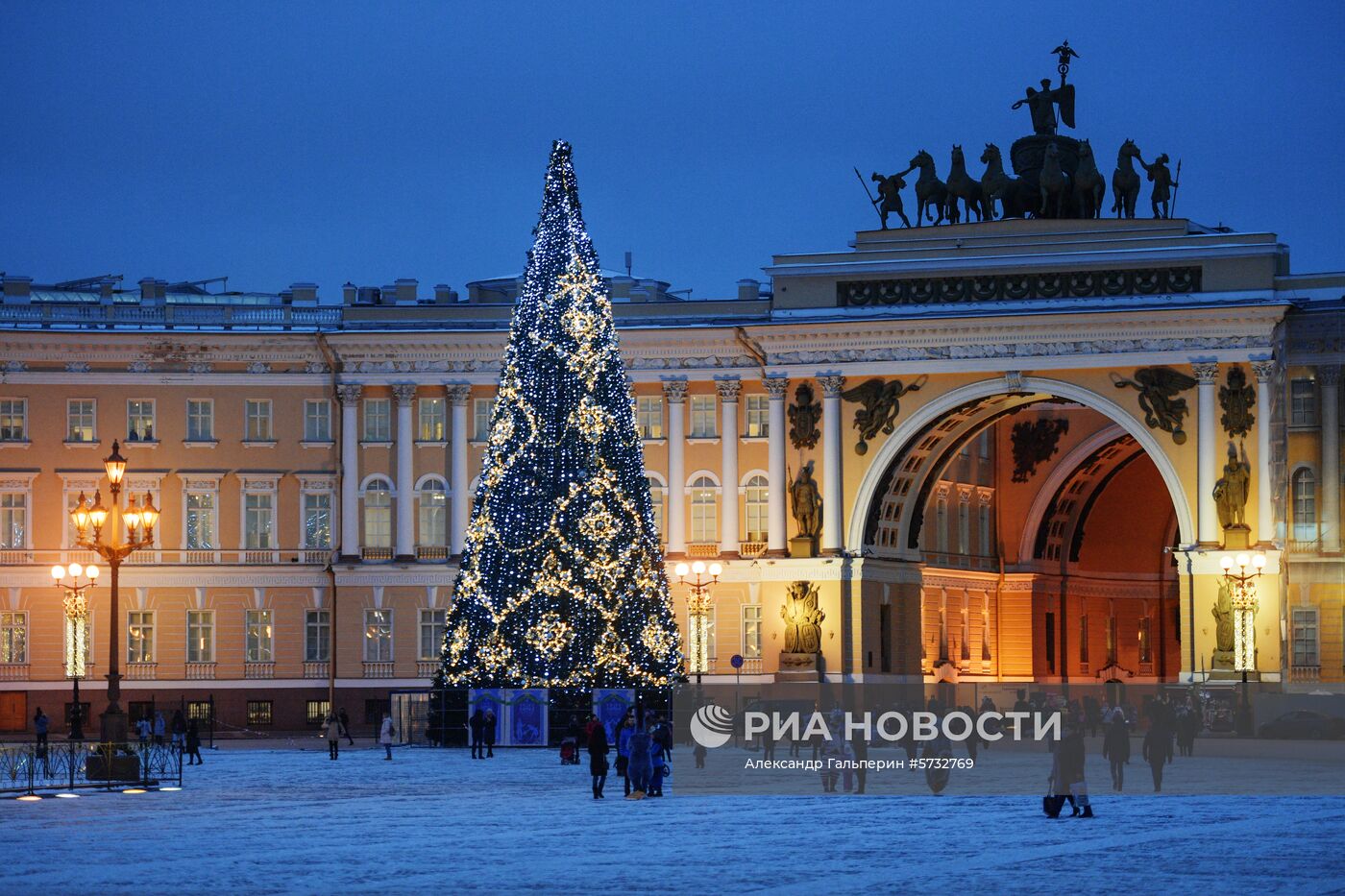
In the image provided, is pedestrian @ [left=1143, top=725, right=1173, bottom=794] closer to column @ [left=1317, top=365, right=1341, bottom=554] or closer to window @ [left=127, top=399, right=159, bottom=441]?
column @ [left=1317, top=365, right=1341, bottom=554]

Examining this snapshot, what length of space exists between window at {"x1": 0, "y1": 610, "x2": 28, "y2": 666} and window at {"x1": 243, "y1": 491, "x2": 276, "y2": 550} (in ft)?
21.4

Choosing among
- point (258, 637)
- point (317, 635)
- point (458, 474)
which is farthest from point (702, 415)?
point (258, 637)

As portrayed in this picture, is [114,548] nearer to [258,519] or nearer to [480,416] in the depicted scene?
[258,519]

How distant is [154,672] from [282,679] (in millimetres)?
3531

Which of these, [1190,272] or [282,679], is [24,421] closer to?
[282,679]

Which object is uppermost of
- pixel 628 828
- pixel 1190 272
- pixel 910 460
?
pixel 1190 272

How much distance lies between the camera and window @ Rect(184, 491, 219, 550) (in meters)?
74.7

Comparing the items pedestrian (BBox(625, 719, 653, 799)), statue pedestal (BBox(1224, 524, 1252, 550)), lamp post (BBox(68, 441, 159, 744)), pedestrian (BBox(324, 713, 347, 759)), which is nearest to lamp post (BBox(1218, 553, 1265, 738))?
statue pedestal (BBox(1224, 524, 1252, 550))

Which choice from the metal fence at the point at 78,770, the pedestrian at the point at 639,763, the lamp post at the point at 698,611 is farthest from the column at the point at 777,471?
the pedestrian at the point at 639,763

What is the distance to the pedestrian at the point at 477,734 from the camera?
182ft

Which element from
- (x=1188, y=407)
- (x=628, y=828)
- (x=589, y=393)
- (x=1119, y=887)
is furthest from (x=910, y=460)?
(x=1119, y=887)

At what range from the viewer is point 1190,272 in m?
69.3

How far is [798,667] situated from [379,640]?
12160 mm

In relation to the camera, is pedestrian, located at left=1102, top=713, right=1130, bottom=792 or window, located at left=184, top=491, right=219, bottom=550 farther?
window, located at left=184, top=491, right=219, bottom=550
